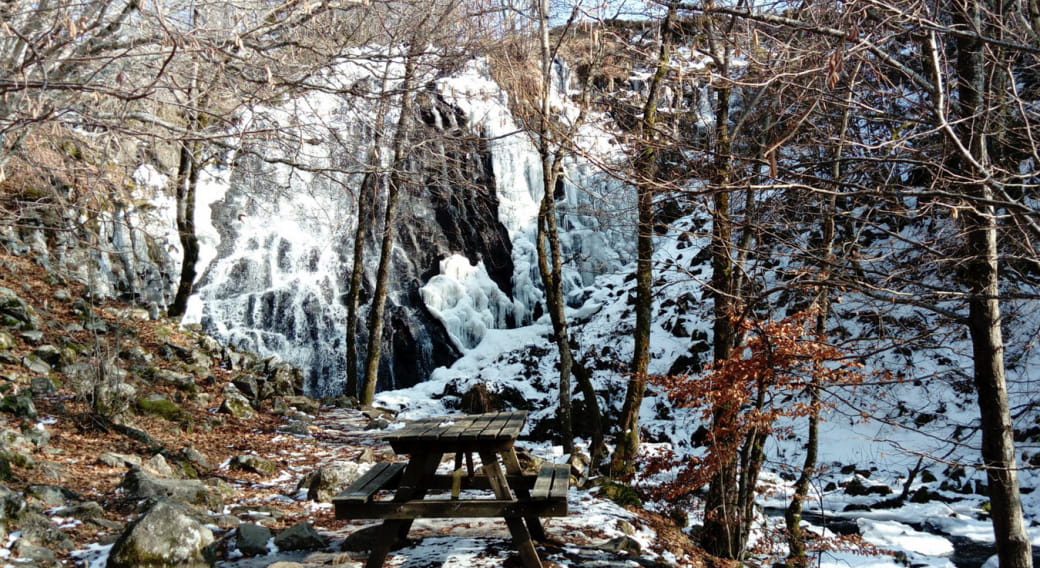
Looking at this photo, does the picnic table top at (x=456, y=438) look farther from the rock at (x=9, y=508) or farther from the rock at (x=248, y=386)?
the rock at (x=248, y=386)

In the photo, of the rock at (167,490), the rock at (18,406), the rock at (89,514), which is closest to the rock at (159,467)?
the rock at (167,490)

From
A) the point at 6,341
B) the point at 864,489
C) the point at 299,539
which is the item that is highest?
the point at 6,341

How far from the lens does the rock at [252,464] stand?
580 cm

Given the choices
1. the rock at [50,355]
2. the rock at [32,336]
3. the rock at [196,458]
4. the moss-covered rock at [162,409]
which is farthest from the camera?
the rock at [32,336]

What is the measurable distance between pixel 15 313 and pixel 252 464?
3775mm

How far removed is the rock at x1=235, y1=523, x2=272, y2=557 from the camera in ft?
12.2

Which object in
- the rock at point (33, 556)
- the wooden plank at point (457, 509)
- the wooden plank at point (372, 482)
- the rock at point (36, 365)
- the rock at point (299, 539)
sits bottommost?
the rock at point (299, 539)

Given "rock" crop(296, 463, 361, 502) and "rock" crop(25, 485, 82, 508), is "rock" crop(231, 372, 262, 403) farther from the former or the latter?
"rock" crop(25, 485, 82, 508)

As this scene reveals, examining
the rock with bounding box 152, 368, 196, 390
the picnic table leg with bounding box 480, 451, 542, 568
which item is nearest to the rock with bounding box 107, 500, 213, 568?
the picnic table leg with bounding box 480, 451, 542, 568

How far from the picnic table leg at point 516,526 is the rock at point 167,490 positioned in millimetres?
2296

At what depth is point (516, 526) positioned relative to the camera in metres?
3.25

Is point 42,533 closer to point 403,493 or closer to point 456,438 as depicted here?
point 403,493

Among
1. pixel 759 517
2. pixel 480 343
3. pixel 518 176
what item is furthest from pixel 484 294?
pixel 759 517

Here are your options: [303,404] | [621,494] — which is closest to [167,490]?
[621,494]
